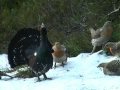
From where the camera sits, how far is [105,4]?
12586 millimetres

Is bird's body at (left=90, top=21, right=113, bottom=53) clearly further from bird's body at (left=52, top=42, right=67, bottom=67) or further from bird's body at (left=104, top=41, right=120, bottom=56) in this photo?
bird's body at (left=52, top=42, right=67, bottom=67)

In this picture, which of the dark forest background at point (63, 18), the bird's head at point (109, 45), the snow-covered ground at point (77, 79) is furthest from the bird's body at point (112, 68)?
the dark forest background at point (63, 18)

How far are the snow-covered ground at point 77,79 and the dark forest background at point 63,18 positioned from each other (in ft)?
3.67

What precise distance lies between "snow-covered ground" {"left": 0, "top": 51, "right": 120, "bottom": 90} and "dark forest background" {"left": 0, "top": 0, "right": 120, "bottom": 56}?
1.12 m

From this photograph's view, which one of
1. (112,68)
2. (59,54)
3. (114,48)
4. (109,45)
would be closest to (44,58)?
(59,54)

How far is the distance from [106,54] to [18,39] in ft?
6.38

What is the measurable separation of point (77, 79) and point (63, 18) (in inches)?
187

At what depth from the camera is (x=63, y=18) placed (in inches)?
531

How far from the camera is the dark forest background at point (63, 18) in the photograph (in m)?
12.1

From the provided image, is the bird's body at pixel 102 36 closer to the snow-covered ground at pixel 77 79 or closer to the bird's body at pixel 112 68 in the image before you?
the snow-covered ground at pixel 77 79

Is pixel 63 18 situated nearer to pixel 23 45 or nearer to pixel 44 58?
pixel 23 45

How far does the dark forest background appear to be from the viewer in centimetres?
1205

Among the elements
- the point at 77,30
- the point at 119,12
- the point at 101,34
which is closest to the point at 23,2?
the point at 77,30

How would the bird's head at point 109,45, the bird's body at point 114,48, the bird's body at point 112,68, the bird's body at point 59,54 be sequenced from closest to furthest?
the bird's body at point 112,68, the bird's body at point 114,48, the bird's body at point 59,54, the bird's head at point 109,45
